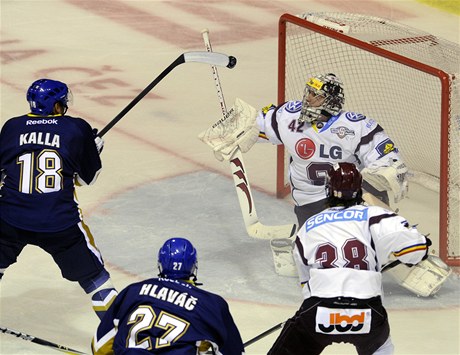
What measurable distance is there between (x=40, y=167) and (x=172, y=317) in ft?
5.15

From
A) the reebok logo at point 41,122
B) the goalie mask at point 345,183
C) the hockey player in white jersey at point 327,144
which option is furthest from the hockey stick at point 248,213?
the goalie mask at point 345,183

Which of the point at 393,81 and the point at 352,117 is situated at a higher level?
the point at 352,117

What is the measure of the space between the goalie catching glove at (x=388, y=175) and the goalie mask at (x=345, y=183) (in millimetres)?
1404

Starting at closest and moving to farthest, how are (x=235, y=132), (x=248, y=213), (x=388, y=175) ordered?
1. (x=388, y=175)
2. (x=235, y=132)
3. (x=248, y=213)

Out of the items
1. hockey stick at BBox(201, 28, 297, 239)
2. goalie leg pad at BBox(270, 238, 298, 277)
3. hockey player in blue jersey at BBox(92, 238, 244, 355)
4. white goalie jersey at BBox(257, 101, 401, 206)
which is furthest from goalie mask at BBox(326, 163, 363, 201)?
hockey stick at BBox(201, 28, 297, 239)

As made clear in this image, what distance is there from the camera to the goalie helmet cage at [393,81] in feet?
22.5

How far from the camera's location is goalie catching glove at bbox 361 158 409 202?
618 centimetres

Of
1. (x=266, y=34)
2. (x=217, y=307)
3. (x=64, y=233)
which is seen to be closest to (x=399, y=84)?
(x=266, y=34)

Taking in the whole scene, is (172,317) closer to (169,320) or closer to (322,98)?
(169,320)

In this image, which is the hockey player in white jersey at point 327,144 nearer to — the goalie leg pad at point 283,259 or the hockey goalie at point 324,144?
the hockey goalie at point 324,144

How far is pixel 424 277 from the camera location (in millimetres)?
6367

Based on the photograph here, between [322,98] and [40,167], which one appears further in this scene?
[322,98]

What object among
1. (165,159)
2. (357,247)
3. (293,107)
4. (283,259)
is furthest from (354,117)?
(165,159)

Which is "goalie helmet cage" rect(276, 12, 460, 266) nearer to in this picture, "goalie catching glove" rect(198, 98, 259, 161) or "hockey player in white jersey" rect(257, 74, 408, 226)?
"hockey player in white jersey" rect(257, 74, 408, 226)
